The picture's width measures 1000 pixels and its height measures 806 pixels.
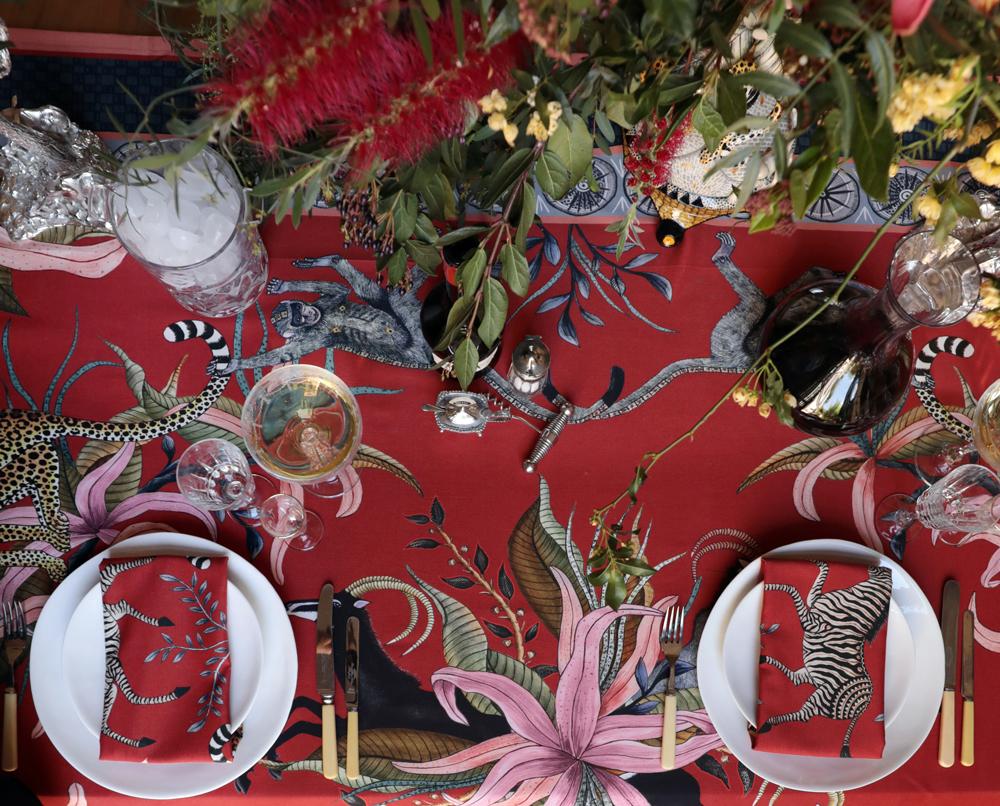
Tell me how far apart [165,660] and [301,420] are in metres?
0.29

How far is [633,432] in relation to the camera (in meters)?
0.85

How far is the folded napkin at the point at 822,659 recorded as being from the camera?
0.78 metres

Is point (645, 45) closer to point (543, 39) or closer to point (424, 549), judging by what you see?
point (543, 39)

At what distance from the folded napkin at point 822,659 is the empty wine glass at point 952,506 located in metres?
0.08

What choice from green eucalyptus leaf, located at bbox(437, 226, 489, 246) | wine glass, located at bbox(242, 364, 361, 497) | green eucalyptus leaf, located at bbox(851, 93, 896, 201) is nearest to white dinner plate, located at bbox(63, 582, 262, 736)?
wine glass, located at bbox(242, 364, 361, 497)

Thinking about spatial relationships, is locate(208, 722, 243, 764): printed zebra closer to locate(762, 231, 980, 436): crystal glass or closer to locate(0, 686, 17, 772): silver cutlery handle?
locate(0, 686, 17, 772): silver cutlery handle

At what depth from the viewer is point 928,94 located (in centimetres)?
40

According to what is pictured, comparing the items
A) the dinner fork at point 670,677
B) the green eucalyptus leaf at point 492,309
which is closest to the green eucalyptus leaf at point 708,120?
the green eucalyptus leaf at point 492,309

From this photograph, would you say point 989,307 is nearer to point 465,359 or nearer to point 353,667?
point 465,359

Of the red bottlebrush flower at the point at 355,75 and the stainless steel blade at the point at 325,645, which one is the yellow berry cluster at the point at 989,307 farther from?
the stainless steel blade at the point at 325,645

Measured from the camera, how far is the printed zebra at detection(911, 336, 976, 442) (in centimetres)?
86

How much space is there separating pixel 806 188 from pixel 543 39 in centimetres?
19

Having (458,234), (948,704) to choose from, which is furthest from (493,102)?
(948,704)

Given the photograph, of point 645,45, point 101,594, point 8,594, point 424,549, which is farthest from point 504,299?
point 8,594
